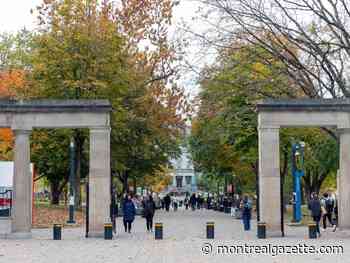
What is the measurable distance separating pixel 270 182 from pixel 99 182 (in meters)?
6.64

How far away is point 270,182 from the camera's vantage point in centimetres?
2722

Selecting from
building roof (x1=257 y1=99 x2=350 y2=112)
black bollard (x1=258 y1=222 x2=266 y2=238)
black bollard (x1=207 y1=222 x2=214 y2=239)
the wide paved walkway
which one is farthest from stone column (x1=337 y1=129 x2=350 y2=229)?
black bollard (x1=207 y1=222 x2=214 y2=239)

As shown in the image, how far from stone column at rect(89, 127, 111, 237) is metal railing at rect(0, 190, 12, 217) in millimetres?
14649

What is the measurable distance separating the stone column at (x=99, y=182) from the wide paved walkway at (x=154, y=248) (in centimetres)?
82

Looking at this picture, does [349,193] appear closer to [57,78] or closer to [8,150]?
[57,78]

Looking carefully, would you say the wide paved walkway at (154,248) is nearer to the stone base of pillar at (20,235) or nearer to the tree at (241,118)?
the stone base of pillar at (20,235)

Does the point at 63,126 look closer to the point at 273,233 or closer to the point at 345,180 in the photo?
the point at 273,233

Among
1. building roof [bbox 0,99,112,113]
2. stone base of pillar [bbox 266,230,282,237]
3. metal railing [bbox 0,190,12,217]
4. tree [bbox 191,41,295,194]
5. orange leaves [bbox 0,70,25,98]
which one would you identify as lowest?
stone base of pillar [bbox 266,230,282,237]

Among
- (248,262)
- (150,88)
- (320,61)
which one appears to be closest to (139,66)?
(150,88)

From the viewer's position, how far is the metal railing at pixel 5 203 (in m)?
40.3

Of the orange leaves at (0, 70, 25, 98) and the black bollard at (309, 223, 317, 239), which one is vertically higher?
the orange leaves at (0, 70, 25, 98)

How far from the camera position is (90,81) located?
4162 centimetres

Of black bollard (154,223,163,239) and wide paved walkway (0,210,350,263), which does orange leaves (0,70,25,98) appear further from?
black bollard (154,223,163,239)

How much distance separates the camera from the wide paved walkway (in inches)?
716
